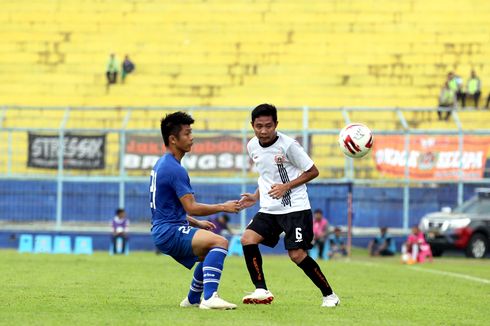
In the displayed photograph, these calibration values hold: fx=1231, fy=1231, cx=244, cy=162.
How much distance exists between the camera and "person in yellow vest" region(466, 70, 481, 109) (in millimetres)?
36844

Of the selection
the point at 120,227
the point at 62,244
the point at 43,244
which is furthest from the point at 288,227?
the point at 43,244

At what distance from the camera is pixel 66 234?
2967 centimetres

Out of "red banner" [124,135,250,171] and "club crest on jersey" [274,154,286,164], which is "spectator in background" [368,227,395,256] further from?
"club crest on jersey" [274,154,286,164]

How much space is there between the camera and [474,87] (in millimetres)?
36875

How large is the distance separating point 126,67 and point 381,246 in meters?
13.4

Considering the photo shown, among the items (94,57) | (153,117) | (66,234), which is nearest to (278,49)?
(94,57)

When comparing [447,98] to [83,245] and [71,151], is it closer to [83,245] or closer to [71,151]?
[71,151]

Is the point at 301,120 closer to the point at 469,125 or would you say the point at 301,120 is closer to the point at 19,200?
the point at 469,125

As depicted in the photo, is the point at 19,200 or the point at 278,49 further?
the point at 278,49

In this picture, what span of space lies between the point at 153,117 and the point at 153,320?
72.7 feet

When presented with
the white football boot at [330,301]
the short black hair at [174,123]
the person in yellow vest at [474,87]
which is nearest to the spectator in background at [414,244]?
the person in yellow vest at [474,87]

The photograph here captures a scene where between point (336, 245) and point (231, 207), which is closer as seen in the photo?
point (231, 207)

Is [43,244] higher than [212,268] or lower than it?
lower

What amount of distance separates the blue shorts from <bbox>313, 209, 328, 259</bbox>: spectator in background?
17365 mm
